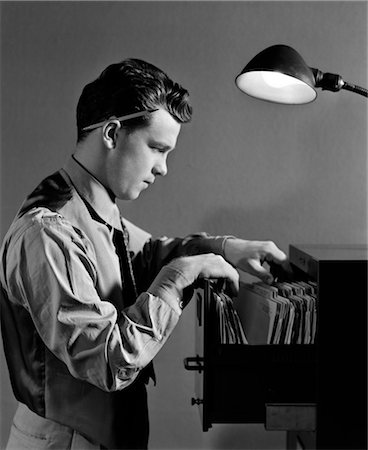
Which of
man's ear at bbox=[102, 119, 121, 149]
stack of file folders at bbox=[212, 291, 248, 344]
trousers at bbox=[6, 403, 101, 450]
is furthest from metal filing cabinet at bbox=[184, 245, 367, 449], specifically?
man's ear at bbox=[102, 119, 121, 149]

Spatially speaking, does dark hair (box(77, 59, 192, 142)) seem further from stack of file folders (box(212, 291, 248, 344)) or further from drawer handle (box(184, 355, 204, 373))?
drawer handle (box(184, 355, 204, 373))

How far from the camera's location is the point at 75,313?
4.15 ft

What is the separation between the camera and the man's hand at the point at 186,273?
1.38 metres

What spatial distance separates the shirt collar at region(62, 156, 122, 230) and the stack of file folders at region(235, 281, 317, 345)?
41cm

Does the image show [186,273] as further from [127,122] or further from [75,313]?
[127,122]

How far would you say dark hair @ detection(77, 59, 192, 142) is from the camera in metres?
1.46

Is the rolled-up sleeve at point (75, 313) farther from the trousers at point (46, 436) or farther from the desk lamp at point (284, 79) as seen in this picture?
the desk lamp at point (284, 79)

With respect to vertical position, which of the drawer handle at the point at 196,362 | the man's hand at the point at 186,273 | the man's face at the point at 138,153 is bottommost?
the drawer handle at the point at 196,362

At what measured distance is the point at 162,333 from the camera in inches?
53.0

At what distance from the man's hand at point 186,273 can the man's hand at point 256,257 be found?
0.20 meters

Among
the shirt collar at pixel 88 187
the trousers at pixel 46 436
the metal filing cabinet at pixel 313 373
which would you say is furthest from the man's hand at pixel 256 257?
the trousers at pixel 46 436

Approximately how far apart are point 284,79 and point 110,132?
1.73 ft

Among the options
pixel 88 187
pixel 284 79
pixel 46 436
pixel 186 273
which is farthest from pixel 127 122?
pixel 46 436

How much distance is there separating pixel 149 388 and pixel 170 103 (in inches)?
54.1
